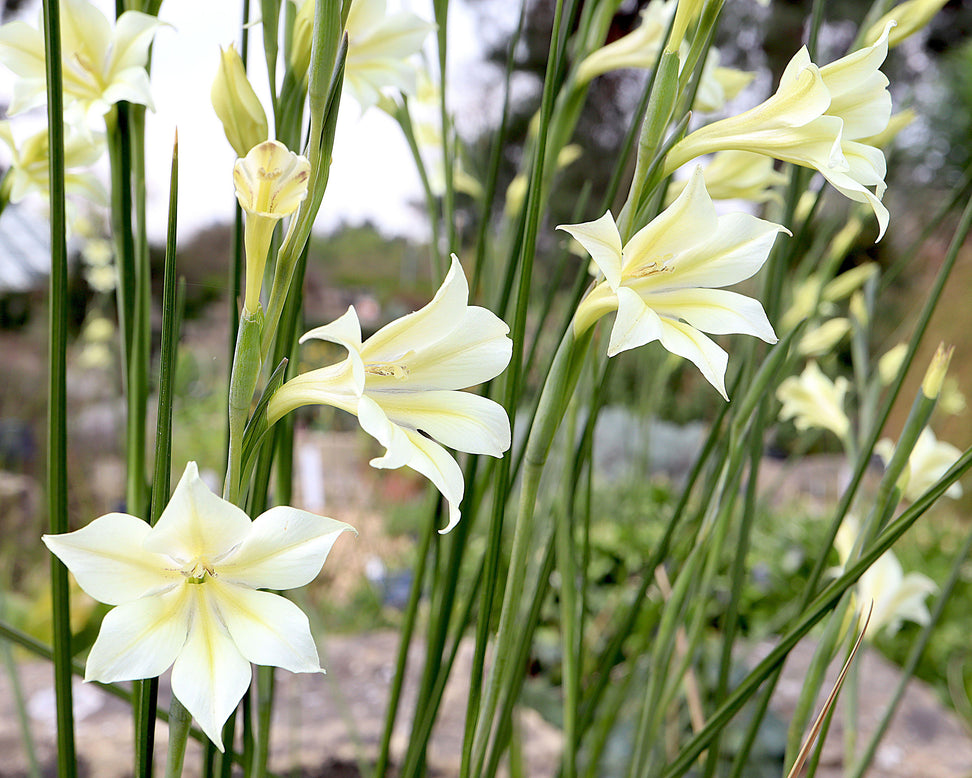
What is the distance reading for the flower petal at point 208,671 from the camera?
21 centimetres

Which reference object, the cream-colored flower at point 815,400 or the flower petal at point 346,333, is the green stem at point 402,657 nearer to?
the flower petal at point 346,333

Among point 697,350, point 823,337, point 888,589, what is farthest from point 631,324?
point 823,337

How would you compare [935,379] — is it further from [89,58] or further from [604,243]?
[89,58]

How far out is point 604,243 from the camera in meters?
0.23

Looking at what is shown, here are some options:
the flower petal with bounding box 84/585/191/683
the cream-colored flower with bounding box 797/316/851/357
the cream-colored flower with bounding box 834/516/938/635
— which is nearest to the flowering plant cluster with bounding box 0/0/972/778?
the flower petal with bounding box 84/585/191/683

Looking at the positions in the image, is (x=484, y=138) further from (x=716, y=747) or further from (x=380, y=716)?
(x=716, y=747)

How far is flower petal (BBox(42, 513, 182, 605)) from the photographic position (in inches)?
7.7

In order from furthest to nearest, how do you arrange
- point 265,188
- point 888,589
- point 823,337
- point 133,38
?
point 823,337 → point 888,589 → point 133,38 → point 265,188

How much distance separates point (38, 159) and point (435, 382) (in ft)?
0.99

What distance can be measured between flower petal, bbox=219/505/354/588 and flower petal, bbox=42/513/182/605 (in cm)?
2

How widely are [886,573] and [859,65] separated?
1.53ft

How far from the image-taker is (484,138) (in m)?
4.29

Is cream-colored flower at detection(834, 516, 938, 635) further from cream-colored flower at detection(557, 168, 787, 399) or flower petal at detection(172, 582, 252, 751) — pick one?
flower petal at detection(172, 582, 252, 751)

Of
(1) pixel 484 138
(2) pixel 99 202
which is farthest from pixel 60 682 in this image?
(1) pixel 484 138
